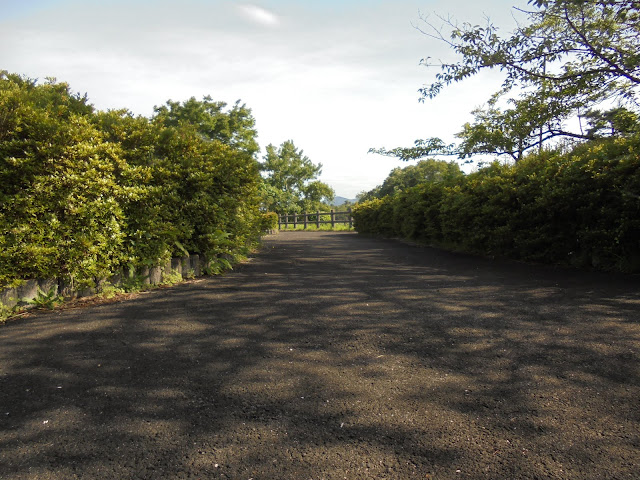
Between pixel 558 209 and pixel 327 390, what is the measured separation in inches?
235

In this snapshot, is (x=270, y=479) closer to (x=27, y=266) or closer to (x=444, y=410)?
(x=444, y=410)

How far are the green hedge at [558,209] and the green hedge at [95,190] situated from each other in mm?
5377

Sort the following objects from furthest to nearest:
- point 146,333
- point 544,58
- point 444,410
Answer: point 544,58 < point 146,333 < point 444,410

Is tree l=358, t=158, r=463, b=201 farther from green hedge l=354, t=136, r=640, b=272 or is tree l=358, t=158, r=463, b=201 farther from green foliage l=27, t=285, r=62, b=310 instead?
green foliage l=27, t=285, r=62, b=310

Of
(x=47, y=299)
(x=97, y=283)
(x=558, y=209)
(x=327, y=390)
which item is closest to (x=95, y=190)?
(x=97, y=283)

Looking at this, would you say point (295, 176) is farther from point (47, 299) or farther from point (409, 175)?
point (47, 299)

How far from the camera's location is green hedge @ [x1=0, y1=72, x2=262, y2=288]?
417 cm

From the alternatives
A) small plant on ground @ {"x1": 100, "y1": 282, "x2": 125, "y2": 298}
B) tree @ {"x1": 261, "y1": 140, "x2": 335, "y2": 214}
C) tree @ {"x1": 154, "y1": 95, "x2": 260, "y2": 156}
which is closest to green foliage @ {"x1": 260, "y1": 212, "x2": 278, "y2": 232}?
small plant on ground @ {"x1": 100, "y1": 282, "x2": 125, "y2": 298}

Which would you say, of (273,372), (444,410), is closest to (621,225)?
(444,410)

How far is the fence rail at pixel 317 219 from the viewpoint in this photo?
109ft

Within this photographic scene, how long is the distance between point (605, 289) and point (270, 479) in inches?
202

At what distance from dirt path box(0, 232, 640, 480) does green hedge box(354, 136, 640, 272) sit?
64.8 inches

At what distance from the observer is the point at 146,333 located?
3701 mm

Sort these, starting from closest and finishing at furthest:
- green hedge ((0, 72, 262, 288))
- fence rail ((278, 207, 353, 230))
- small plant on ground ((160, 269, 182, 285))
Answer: green hedge ((0, 72, 262, 288))
small plant on ground ((160, 269, 182, 285))
fence rail ((278, 207, 353, 230))
